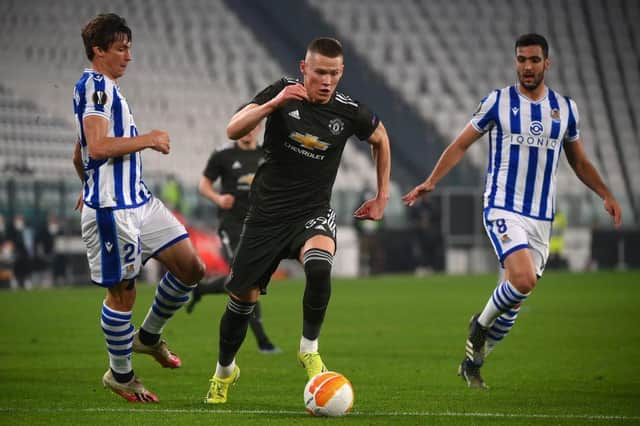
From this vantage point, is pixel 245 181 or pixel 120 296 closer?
pixel 120 296

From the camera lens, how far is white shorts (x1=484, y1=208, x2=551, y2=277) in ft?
25.1

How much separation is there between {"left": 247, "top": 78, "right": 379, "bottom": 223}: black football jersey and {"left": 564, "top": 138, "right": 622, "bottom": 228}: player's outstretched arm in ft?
5.69

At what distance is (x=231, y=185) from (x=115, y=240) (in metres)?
4.58

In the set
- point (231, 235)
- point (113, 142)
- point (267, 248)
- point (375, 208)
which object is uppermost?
point (113, 142)

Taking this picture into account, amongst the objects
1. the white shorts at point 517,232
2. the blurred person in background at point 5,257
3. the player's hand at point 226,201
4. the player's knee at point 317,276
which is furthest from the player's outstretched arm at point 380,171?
the blurred person in background at point 5,257

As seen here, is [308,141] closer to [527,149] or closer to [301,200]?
[301,200]

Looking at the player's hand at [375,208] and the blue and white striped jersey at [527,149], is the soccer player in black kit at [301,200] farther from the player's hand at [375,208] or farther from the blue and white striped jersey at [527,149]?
the blue and white striped jersey at [527,149]

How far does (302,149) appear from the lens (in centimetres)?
680

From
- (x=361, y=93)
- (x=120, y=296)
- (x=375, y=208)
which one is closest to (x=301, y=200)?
(x=375, y=208)

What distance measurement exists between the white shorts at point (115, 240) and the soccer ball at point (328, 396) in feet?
4.05

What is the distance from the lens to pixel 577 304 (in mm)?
17312

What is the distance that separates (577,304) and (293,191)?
11244mm

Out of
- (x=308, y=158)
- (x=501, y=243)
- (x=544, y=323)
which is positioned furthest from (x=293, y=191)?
(x=544, y=323)

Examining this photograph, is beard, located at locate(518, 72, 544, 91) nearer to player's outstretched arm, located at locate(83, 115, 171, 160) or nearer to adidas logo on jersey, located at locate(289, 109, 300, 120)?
adidas logo on jersey, located at locate(289, 109, 300, 120)
